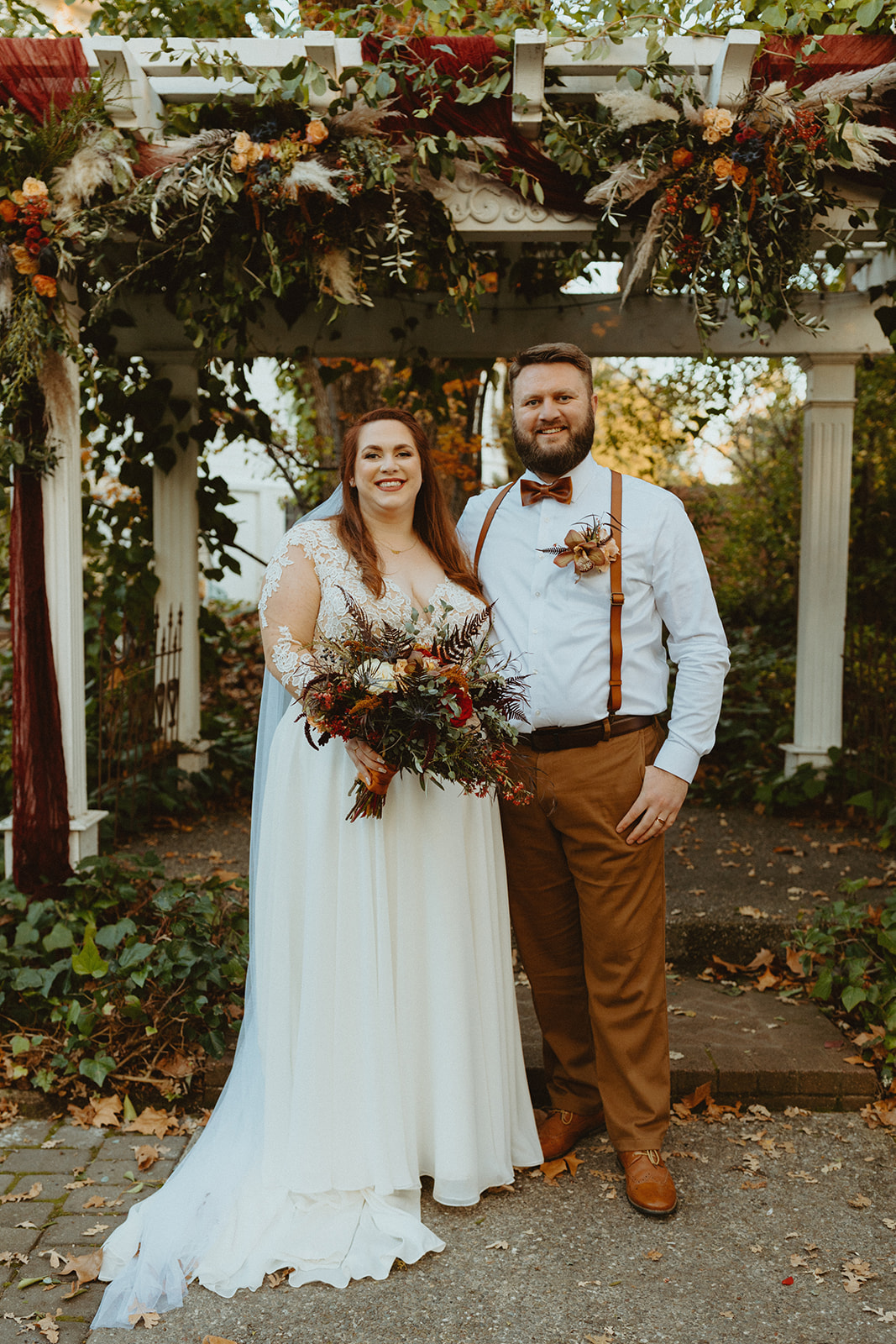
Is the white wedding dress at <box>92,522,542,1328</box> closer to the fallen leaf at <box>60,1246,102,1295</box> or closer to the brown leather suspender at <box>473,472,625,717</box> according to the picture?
the fallen leaf at <box>60,1246,102,1295</box>

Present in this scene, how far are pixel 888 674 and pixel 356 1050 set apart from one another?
4.86 m

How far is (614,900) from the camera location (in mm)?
2916

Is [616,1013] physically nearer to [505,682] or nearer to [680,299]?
[505,682]

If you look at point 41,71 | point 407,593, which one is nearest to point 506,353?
point 41,71

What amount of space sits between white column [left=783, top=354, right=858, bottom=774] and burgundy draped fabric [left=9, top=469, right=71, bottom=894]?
4355mm

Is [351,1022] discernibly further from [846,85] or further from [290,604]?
[846,85]

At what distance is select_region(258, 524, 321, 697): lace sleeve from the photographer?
2.80 meters

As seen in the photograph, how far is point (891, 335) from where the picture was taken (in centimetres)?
410

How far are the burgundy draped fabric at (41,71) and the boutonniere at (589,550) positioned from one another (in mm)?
Answer: 2488

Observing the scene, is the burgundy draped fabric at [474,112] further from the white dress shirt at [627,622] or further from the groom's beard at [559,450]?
the white dress shirt at [627,622]

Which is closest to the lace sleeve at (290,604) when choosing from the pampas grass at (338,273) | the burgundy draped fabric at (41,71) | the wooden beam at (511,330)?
the pampas grass at (338,273)

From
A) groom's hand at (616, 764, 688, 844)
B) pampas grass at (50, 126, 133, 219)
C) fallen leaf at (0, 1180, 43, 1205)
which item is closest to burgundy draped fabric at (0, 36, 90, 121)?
pampas grass at (50, 126, 133, 219)

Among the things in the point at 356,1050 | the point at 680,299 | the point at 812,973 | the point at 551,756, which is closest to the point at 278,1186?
the point at 356,1050

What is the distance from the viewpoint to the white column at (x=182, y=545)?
21.2 feet
